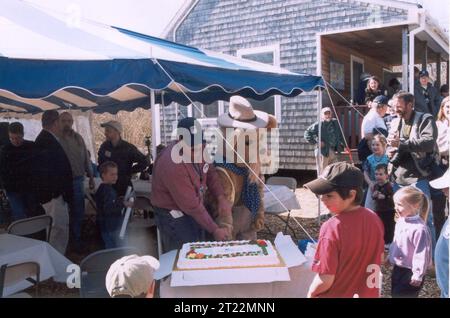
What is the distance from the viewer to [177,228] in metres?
3.10

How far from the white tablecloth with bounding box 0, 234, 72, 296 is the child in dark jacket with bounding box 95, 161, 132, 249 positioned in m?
0.97

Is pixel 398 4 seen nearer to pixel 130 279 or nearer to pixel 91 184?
pixel 91 184

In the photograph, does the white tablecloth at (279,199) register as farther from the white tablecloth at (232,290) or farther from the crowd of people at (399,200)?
the white tablecloth at (232,290)

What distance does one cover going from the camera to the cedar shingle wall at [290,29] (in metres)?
9.47

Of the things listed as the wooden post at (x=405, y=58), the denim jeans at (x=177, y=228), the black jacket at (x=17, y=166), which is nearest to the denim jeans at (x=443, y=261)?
the denim jeans at (x=177, y=228)

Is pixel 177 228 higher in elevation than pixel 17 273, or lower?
higher

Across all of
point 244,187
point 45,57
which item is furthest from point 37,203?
point 244,187

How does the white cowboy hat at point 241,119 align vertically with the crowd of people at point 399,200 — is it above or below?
above

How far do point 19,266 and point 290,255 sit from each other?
176 centimetres

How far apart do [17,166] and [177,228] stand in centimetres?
257

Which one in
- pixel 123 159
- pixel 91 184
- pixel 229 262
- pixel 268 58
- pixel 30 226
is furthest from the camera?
pixel 268 58

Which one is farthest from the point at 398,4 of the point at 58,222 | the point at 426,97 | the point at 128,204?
the point at 58,222

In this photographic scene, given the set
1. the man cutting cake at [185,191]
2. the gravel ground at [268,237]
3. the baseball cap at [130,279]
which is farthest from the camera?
the gravel ground at [268,237]

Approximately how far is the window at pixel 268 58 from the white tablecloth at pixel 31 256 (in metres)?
7.42
